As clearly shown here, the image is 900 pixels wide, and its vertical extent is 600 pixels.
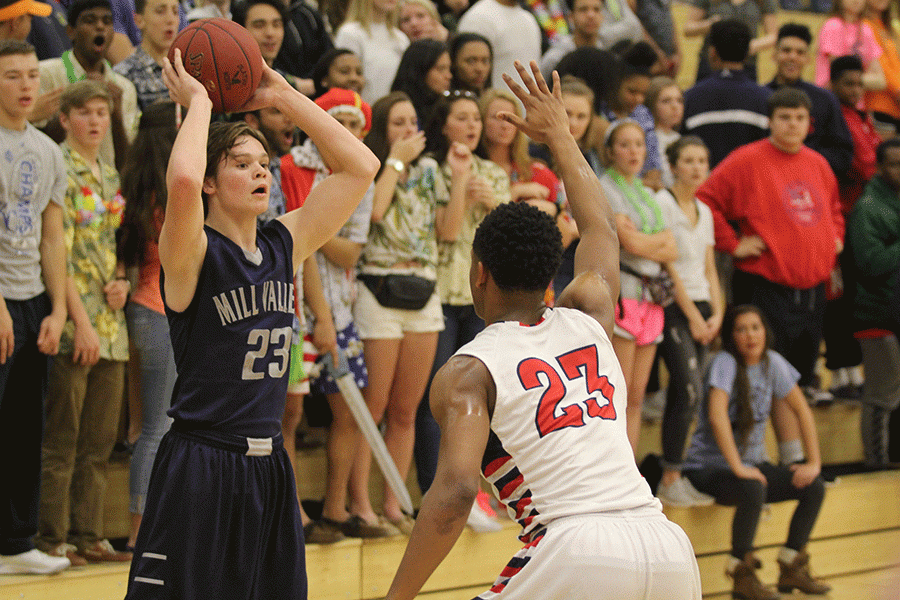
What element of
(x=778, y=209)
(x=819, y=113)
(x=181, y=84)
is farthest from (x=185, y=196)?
(x=819, y=113)

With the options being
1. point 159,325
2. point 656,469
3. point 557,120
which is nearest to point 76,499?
point 159,325

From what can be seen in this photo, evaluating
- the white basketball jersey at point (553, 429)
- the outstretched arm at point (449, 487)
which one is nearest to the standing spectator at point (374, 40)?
the white basketball jersey at point (553, 429)

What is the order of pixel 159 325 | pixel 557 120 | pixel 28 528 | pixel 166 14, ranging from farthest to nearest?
pixel 166 14 → pixel 159 325 → pixel 28 528 → pixel 557 120

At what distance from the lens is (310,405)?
18.6 feet

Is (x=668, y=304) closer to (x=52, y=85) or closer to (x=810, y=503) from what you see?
(x=810, y=503)

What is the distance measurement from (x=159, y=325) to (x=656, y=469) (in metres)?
3.02

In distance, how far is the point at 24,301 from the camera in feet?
14.5

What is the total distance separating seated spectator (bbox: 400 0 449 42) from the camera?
691cm

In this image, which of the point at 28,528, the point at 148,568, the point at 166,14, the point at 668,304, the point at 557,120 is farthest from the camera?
the point at 668,304

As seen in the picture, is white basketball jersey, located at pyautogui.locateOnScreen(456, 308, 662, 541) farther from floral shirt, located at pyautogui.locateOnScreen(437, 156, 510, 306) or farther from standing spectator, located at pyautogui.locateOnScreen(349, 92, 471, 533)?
floral shirt, located at pyautogui.locateOnScreen(437, 156, 510, 306)

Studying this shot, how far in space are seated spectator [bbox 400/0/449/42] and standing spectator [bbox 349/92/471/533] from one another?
1.65 m

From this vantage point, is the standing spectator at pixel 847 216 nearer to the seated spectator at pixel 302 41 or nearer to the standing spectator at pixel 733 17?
the standing spectator at pixel 733 17

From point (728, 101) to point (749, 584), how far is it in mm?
3250

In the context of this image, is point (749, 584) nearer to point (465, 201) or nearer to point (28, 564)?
point (465, 201)
